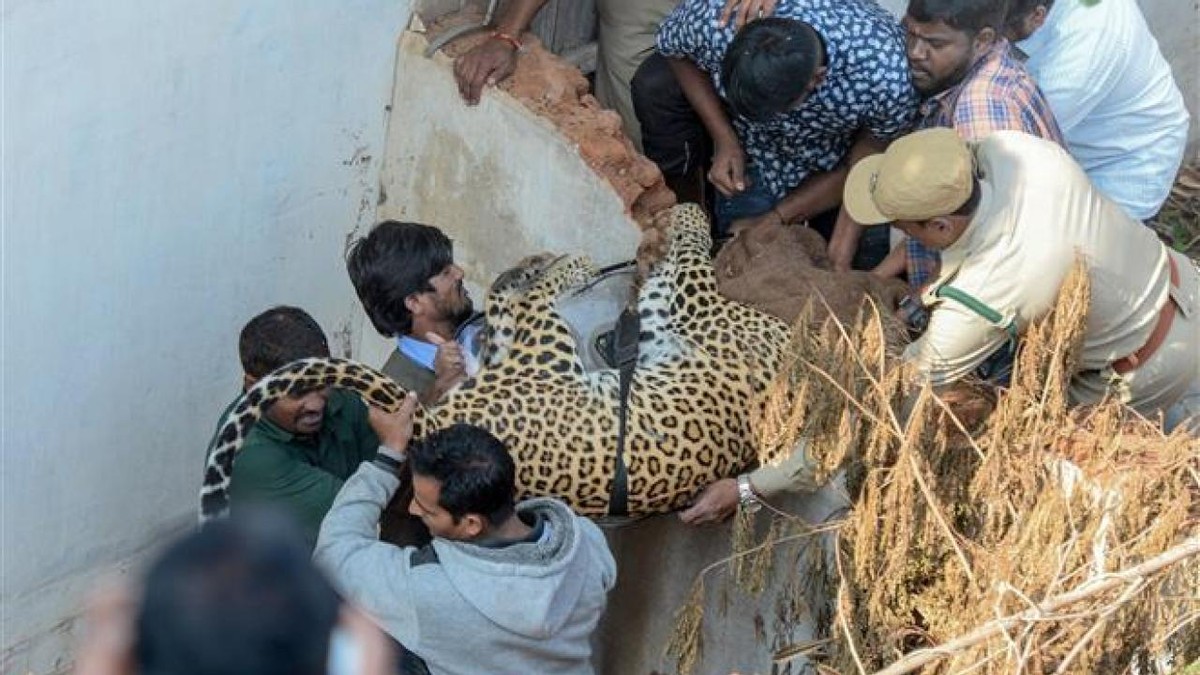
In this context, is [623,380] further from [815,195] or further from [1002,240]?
[815,195]

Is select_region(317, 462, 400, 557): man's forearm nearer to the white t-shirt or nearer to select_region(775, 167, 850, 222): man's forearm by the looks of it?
select_region(775, 167, 850, 222): man's forearm

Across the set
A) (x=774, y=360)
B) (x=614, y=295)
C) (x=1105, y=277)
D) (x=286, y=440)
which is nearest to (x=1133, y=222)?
(x=1105, y=277)

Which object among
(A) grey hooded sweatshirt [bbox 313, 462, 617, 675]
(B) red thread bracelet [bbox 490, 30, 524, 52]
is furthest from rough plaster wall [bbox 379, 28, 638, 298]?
(A) grey hooded sweatshirt [bbox 313, 462, 617, 675]

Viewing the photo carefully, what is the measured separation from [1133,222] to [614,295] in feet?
4.62

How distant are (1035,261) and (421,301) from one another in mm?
1586

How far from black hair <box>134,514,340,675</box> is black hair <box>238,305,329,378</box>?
2837 mm

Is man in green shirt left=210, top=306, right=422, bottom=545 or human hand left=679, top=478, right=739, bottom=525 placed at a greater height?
man in green shirt left=210, top=306, right=422, bottom=545

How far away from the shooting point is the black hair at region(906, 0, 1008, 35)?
5.88 m

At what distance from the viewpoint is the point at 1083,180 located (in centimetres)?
532

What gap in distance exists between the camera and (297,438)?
538 cm

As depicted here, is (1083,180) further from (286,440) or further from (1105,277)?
(286,440)

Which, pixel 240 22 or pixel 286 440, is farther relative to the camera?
pixel 240 22

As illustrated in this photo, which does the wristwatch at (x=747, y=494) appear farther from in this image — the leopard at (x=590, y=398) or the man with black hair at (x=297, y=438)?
the man with black hair at (x=297, y=438)

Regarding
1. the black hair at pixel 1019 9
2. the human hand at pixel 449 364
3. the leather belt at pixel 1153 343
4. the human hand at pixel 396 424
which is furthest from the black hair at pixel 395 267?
the black hair at pixel 1019 9
